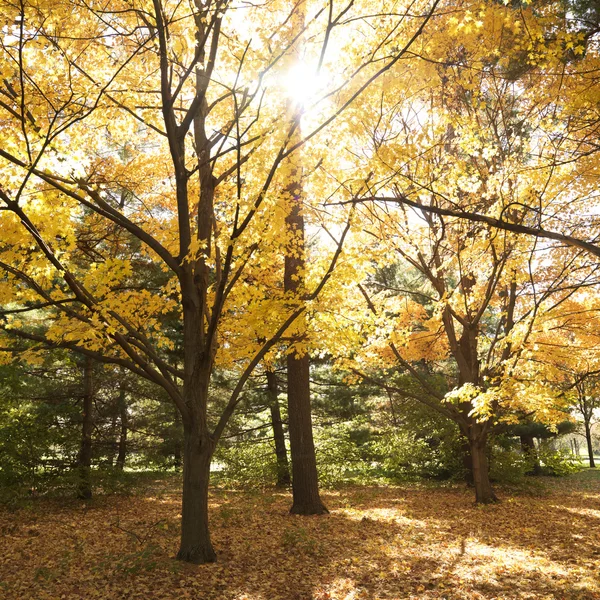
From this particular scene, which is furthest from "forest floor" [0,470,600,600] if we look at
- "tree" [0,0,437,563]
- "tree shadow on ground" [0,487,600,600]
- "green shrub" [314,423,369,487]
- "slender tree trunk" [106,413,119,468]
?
"green shrub" [314,423,369,487]

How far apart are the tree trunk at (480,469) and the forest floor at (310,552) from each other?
256mm

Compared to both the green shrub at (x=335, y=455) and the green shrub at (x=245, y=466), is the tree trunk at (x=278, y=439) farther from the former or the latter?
the green shrub at (x=335, y=455)

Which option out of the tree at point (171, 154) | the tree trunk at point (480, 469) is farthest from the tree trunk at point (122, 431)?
the tree trunk at point (480, 469)

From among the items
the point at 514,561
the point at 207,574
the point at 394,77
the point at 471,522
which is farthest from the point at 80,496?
the point at 394,77

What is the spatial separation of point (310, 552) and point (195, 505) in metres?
1.67

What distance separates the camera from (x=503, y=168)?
7379mm

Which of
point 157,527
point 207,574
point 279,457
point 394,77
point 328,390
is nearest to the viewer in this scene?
point 207,574

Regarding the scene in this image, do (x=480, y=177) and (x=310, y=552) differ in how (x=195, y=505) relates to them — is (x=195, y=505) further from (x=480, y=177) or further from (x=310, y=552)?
(x=480, y=177)

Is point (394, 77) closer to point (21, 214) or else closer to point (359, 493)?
point (21, 214)

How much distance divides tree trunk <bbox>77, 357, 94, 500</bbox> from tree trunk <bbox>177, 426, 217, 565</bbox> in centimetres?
494

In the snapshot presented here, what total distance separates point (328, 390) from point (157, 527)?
9.51 metres

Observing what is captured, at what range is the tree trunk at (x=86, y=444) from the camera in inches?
381

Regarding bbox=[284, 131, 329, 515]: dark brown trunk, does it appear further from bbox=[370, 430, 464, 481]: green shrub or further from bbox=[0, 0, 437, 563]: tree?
bbox=[370, 430, 464, 481]: green shrub

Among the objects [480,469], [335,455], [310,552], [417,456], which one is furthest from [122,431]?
[480,469]
